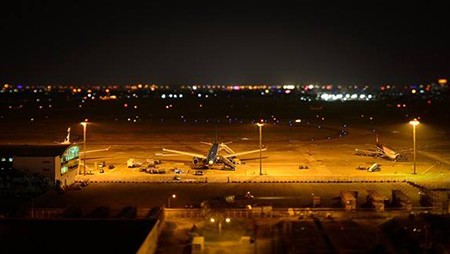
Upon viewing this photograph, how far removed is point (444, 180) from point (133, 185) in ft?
86.7

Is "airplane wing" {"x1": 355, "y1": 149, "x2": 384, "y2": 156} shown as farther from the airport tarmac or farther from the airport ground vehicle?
the airport ground vehicle

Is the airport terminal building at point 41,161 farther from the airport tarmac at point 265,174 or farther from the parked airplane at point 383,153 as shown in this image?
the parked airplane at point 383,153

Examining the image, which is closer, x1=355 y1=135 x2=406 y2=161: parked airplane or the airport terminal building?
the airport terminal building

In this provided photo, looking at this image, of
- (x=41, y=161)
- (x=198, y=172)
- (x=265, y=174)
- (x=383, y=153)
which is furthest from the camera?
(x=383, y=153)

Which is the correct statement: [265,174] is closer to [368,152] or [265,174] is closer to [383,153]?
[383,153]

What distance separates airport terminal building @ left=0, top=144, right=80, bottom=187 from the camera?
1730 inches

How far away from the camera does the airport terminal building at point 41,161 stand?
43.9 meters

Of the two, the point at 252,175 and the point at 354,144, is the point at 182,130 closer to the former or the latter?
the point at 354,144

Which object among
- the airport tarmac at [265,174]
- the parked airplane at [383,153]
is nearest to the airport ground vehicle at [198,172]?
the airport tarmac at [265,174]

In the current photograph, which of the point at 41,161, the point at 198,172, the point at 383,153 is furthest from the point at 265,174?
the point at 41,161

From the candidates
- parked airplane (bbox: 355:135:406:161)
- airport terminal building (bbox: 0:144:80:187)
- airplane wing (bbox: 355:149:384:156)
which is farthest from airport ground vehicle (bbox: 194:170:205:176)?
airplane wing (bbox: 355:149:384:156)

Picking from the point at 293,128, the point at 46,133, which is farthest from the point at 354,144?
the point at 46,133

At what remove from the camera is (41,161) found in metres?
43.8

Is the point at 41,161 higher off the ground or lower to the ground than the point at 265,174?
higher
